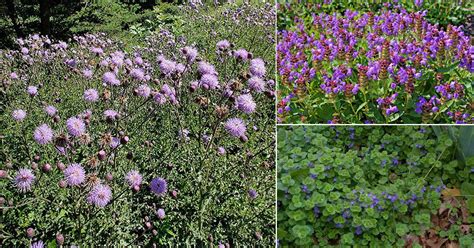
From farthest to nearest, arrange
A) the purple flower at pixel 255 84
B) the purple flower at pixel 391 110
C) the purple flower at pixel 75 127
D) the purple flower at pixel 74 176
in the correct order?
the purple flower at pixel 391 110, the purple flower at pixel 255 84, the purple flower at pixel 75 127, the purple flower at pixel 74 176

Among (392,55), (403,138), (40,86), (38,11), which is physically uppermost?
(392,55)

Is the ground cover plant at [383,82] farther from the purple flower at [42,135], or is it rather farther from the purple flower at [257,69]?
the purple flower at [42,135]

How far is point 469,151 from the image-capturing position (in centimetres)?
276

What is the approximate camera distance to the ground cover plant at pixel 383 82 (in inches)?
111

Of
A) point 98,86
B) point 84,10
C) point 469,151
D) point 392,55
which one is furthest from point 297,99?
point 84,10

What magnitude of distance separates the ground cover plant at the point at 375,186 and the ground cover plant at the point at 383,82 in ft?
0.35

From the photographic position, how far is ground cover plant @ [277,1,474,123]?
9.23 ft

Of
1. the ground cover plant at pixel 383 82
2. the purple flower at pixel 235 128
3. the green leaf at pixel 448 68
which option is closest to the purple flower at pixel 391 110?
the ground cover plant at pixel 383 82

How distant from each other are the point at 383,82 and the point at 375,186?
2.06 feet

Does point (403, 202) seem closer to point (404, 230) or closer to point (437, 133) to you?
point (404, 230)

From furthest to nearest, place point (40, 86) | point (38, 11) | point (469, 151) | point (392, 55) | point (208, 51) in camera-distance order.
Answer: point (38, 11)
point (208, 51)
point (40, 86)
point (392, 55)
point (469, 151)

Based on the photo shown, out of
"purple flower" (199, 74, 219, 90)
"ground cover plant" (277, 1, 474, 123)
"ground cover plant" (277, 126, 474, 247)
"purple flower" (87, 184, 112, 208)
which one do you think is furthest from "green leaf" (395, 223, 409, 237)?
"purple flower" (87, 184, 112, 208)

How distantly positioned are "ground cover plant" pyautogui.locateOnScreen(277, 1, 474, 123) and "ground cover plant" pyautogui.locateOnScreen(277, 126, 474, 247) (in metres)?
0.11

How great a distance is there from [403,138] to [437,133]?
19cm
